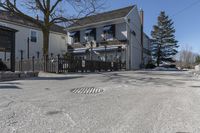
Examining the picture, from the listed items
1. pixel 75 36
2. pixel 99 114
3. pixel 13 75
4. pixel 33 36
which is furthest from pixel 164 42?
pixel 99 114

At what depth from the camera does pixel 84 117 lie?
3.94 meters

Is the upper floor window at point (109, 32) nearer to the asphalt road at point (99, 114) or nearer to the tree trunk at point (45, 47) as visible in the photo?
the tree trunk at point (45, 47)

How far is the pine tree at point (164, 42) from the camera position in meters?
37.1

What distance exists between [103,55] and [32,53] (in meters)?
9.78

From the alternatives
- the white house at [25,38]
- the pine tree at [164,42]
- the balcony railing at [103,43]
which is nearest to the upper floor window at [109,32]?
the balcony railing at [103,43]

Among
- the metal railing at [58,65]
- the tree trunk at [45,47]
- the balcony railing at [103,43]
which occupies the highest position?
the balcony railing at [103,43]

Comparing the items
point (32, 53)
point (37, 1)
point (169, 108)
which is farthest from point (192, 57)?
point (169, 108)

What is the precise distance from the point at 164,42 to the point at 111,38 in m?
15.3

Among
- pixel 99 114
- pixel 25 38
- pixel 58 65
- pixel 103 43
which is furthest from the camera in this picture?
pixel 103 43

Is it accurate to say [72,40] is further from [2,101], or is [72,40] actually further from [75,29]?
[2,101]

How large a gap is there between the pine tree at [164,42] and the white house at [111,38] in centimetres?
764

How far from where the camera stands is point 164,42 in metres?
37.4

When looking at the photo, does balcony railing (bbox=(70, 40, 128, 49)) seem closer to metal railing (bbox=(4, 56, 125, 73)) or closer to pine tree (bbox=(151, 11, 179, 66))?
metal railing (bbox=(4, 56, 125, 73))

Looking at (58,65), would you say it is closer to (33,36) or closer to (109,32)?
(109,32)
